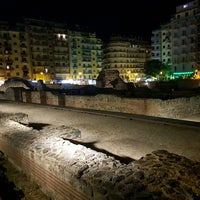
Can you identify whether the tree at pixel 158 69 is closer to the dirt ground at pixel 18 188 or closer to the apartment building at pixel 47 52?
the apartment building at pixel 47 52

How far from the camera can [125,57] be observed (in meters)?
86.3

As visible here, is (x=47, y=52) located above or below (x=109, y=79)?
above

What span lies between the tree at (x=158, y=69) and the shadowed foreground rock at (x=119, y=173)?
2294 inches

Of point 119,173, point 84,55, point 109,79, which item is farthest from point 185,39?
point 119,173

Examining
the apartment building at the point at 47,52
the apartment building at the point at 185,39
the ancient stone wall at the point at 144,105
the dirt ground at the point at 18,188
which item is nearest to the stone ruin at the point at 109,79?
the ancient stone wall at the point at 144,105

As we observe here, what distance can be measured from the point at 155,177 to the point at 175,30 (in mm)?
63282

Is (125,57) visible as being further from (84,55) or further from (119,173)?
(119,173)

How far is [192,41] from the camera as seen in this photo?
56906 mm

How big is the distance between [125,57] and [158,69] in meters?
27.6

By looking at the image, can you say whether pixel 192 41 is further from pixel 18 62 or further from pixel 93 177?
pixel 93 177

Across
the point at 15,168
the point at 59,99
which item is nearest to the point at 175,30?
the point at 59,99

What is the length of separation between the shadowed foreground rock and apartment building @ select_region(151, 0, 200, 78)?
5312cm

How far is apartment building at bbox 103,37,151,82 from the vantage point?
279 feet

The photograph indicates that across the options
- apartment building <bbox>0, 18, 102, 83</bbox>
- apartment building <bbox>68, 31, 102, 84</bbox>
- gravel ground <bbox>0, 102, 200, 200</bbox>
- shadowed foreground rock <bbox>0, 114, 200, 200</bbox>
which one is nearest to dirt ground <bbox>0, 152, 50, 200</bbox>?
gravel ground <bbox>0, 102, 200, 200</bbox>
